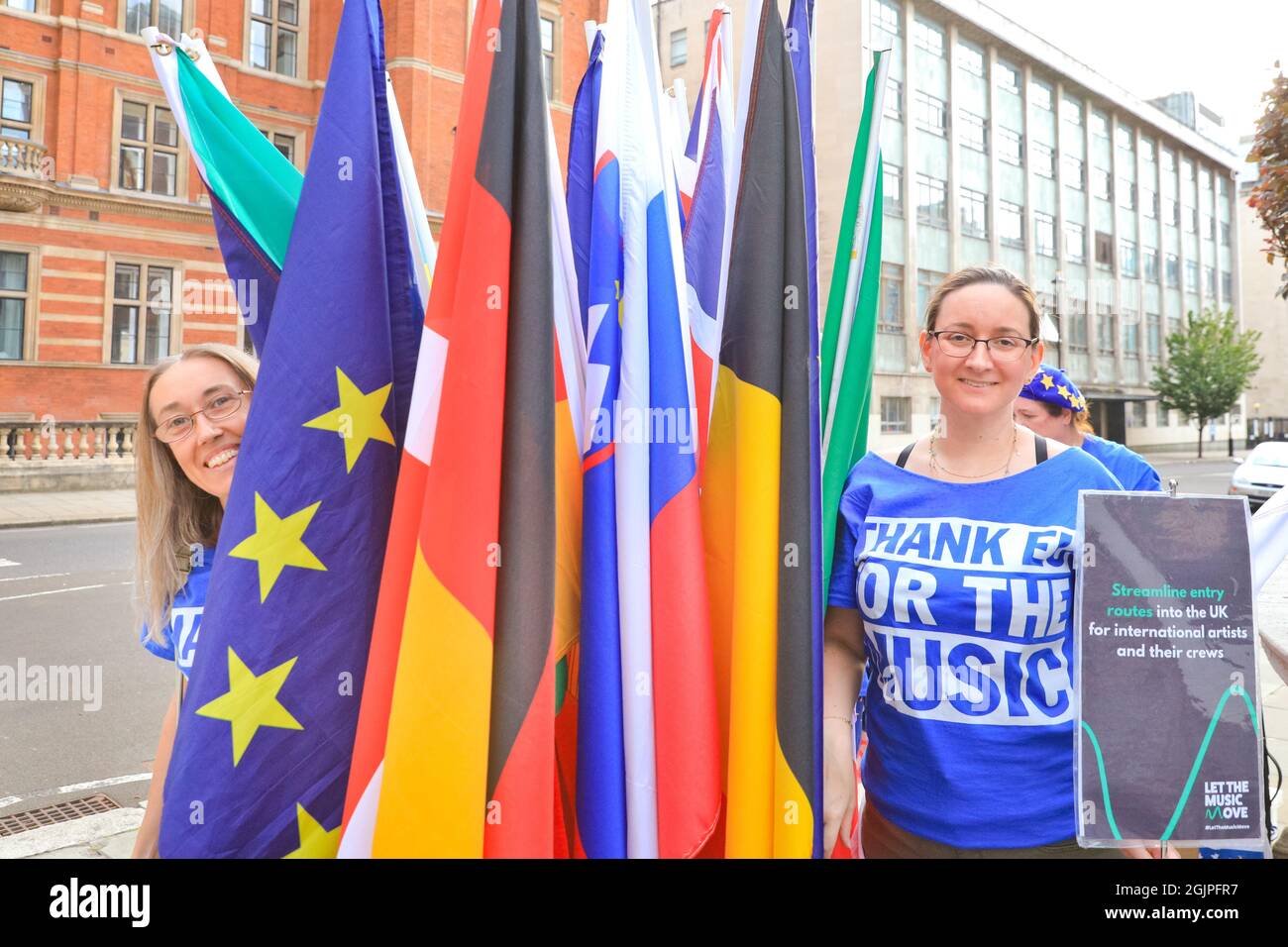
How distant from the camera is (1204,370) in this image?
141ft

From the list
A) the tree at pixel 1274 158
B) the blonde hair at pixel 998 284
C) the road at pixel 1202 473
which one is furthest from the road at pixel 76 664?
the road at pixel 1202 473

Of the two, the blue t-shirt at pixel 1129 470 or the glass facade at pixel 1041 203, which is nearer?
the blue t-shirt at pixel 1129 470

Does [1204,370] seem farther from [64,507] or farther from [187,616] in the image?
[187,616]

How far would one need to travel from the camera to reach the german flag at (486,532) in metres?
1.33

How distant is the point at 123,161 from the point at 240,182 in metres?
22.3

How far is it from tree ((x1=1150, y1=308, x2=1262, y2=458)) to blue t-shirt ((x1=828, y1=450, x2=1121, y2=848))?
4869 cm

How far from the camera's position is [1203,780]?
148 cm

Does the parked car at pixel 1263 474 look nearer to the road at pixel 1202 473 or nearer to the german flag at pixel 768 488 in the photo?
the road at pixel 1202 473

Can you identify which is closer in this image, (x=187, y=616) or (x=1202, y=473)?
(x=187, y=616)

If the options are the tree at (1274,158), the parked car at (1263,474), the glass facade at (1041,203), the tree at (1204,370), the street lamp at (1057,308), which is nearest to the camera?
the tree at (1274,158)

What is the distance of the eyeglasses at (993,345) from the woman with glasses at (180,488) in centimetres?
145

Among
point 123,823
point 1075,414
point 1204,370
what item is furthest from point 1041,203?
point 123,823
